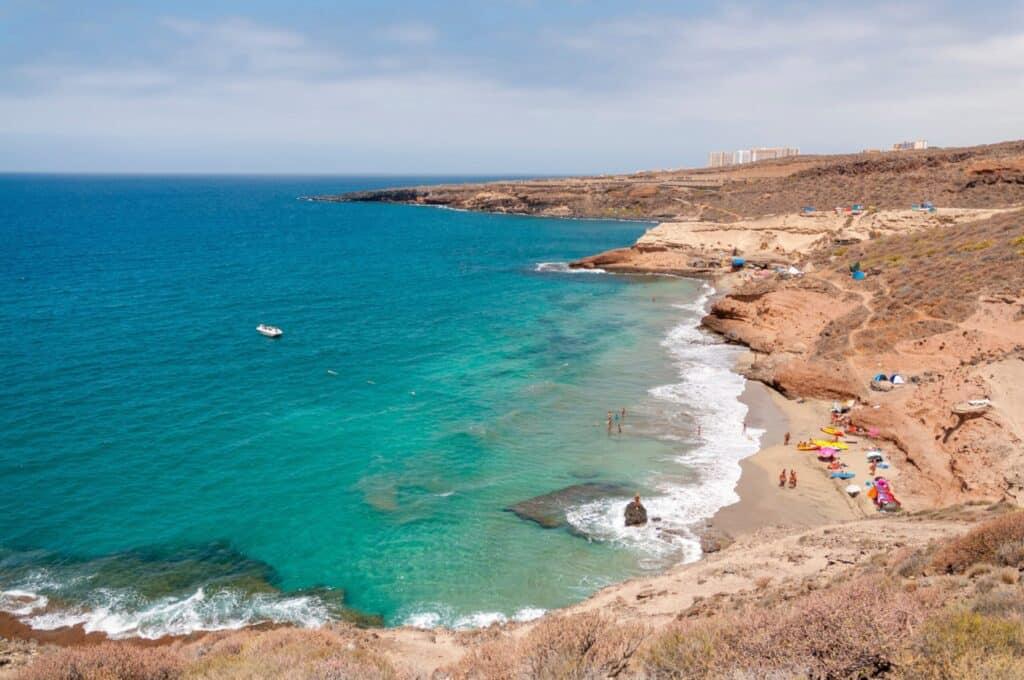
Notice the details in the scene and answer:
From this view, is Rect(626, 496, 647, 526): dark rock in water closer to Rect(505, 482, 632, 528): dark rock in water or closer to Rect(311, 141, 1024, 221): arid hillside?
Rect(505, 482, 632, 528): dark rock in water

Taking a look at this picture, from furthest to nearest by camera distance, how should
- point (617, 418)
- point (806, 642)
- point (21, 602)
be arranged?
point (617, 418) → point (21, 602) → point (806, 642)

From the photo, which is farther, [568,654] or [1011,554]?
[1011,554]

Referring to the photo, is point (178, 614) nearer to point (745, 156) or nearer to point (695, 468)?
point (695, 468)

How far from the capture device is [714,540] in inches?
775

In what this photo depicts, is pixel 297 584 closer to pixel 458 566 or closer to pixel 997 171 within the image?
pixel 458 566

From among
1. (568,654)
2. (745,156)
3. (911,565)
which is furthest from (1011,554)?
(745,156)

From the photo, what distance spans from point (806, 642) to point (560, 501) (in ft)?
45.9

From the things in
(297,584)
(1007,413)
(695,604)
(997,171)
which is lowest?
(297,584)

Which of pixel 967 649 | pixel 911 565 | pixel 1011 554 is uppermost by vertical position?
pixel 967 649

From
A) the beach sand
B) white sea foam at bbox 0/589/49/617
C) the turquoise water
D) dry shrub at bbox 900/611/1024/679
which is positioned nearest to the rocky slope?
dry shrub at bbox 900/611/1024/679

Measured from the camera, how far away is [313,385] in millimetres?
33062

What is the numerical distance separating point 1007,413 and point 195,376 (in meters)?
34.1

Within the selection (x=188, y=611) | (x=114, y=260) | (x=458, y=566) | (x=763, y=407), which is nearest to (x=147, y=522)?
(x=188, y=611)

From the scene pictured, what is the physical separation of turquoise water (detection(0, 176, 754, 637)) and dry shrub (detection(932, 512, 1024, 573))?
8309 mm
